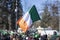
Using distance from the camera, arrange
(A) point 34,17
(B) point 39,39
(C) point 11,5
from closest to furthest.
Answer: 1. (A) point 34,17
2. (B) point 39,39
3. (C) point 11,5

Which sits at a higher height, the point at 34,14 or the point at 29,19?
the point at 34,14

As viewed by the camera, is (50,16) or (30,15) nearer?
(30,15)

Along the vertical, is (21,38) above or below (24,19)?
below

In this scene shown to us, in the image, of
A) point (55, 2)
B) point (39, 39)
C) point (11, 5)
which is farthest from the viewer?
point (11, 5)

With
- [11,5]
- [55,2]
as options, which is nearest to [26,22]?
[55,2]

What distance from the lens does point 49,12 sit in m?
28.3

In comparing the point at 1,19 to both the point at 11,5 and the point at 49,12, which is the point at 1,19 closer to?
the point at 11,5

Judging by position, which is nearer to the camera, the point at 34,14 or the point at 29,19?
the point at 34,14

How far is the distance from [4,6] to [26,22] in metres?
18.4

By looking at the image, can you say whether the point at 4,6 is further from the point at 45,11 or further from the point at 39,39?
the point at 39,39

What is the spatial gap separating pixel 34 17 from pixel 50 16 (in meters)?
18.8

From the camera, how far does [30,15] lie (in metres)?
10.4

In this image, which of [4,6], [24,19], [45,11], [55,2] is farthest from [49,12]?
[24,19]

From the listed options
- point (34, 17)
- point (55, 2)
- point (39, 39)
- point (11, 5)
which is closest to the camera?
point (34, 17)
